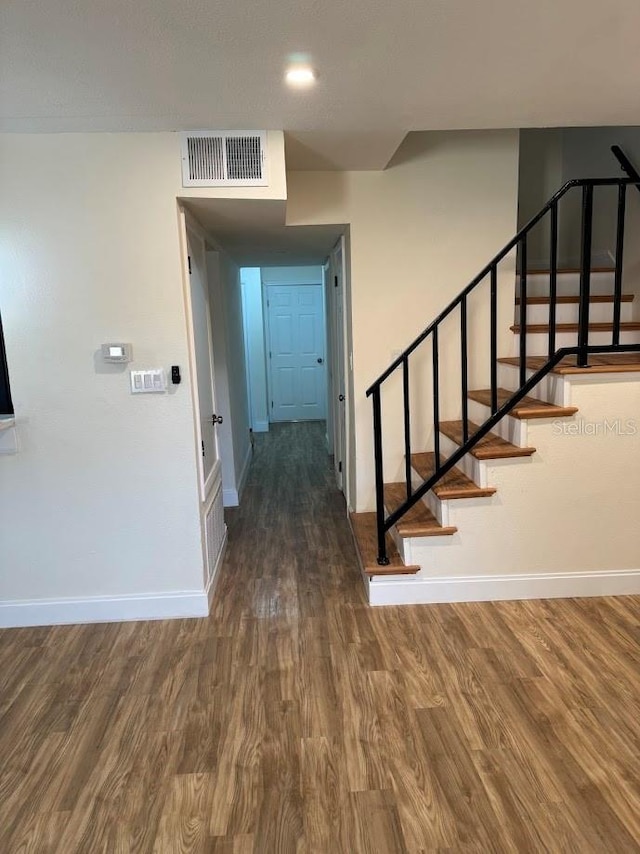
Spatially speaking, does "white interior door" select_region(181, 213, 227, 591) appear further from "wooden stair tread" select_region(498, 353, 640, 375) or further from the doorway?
"wooden stair tread" select_region(498, 353, 640, 375)

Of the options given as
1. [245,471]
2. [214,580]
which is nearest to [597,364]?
[214,580]

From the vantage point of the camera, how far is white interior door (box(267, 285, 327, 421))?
756 cm

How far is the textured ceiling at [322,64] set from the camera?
1477mm

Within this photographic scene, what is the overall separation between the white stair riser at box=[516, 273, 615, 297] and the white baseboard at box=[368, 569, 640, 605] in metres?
1.85

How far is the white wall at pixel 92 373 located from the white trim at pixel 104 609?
36 millimetres

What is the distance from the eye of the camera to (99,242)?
7.93ft

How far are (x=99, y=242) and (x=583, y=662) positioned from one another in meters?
2.90

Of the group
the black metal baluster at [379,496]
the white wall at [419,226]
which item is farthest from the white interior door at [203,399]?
the black metal baluster at [379,496]

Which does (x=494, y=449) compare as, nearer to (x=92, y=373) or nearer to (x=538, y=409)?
(x=538, y=409)

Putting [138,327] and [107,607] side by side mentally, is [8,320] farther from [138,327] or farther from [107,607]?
[107,607]

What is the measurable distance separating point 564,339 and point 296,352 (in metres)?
4.96

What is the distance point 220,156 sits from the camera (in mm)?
2377

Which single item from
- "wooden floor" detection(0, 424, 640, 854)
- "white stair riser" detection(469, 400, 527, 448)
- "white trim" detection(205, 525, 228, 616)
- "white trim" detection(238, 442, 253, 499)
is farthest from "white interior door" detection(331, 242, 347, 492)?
"wooden floor" detection(0, 424, 640, 854)

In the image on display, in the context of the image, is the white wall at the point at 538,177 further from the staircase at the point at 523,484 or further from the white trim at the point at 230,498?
the white trim at the point at 230,498
